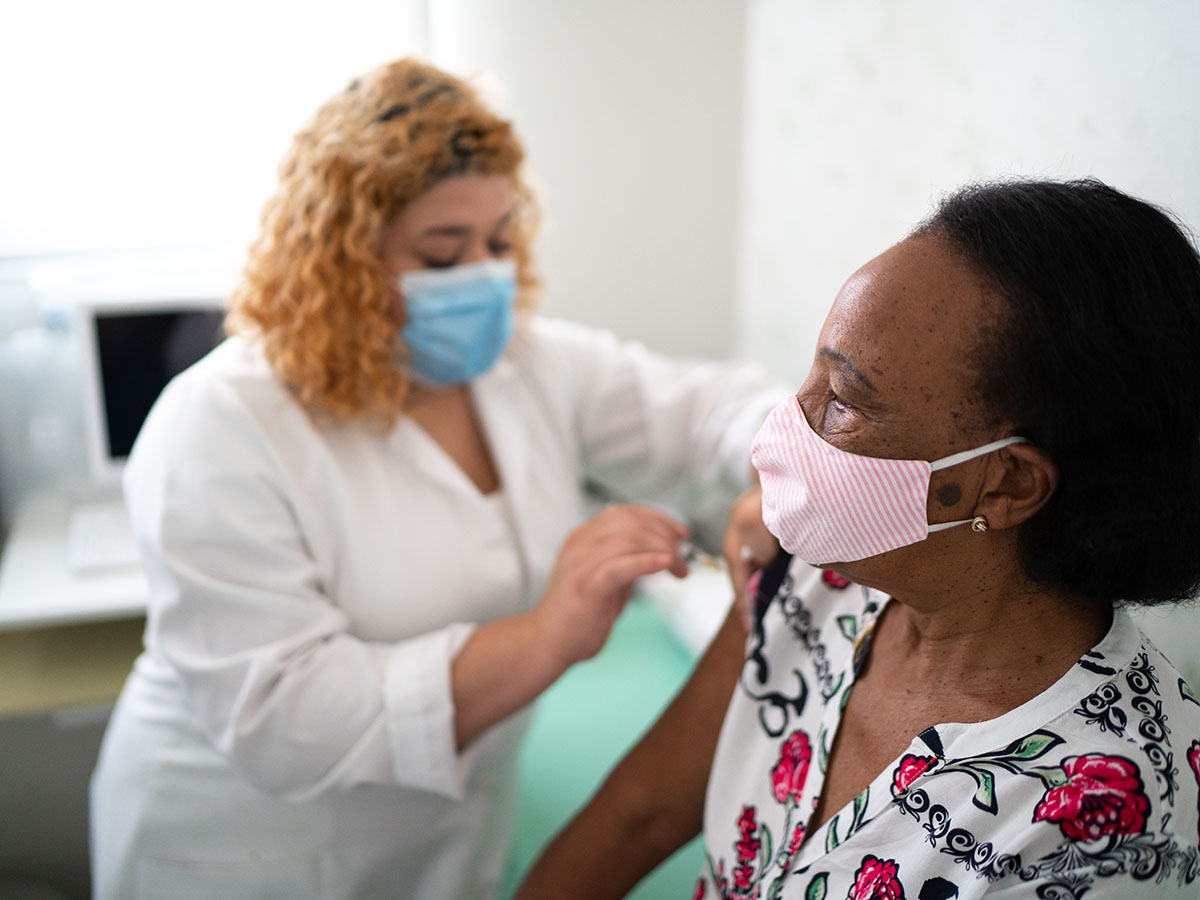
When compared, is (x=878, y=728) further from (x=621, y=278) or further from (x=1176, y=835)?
(x=621, y=278)

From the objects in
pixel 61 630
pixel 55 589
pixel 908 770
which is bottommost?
pixel 61 630

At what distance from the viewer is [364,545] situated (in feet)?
5.09

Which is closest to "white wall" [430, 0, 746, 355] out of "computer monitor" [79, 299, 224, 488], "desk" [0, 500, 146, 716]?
"computer monitor" [79, 299, 224, 488]

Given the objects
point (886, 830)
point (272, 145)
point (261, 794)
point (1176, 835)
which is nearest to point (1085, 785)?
point (1176, 835)

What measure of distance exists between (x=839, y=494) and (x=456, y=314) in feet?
2.80

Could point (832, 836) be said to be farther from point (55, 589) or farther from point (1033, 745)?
point (55, 589)

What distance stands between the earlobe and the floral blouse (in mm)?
156

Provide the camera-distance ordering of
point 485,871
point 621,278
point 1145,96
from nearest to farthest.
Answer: point 1145,96 < point 485,871 < point 621,278

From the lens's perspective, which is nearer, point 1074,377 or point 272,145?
point 1074,377

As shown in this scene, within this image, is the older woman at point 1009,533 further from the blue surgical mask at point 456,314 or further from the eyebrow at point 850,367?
the blue surgical mask at point 456,314

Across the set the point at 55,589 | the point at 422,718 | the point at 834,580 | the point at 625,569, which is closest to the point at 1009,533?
the point at 834,580

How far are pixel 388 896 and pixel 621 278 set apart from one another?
68.9 inches

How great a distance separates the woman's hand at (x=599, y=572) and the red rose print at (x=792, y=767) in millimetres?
304

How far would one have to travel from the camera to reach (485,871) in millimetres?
1796
